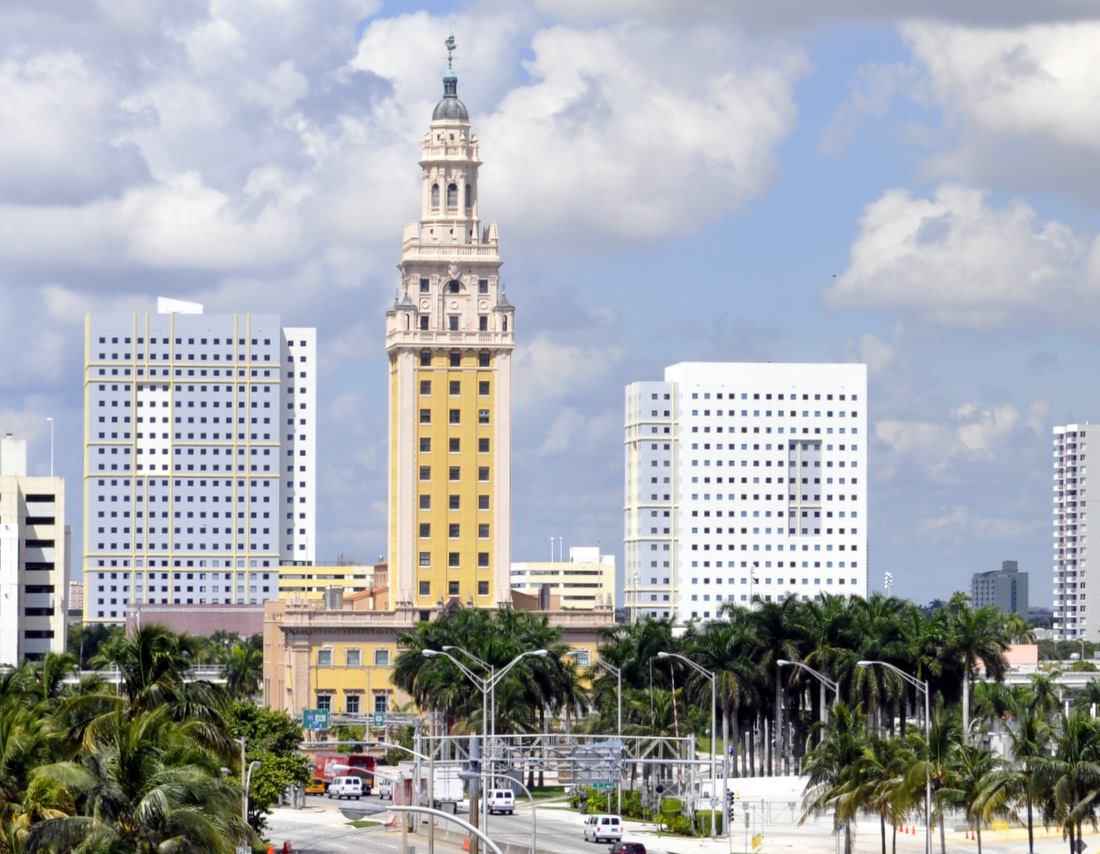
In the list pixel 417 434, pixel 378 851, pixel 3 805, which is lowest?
pixel 378 851

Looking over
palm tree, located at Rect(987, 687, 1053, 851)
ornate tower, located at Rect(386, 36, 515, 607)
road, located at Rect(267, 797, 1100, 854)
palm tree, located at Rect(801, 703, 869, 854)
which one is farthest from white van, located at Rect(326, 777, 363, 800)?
palm tree, located at Rect(987, 687, 1053, 851)

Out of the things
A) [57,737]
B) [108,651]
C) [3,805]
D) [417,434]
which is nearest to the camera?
[3,805]

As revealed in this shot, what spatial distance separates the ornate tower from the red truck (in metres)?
31.2

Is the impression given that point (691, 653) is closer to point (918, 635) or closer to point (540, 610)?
point (918, 635)

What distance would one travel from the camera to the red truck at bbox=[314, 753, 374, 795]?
13538 cm

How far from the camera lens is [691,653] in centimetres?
13388

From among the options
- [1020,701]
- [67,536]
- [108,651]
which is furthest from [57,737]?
[67,536]

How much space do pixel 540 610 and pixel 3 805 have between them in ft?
430

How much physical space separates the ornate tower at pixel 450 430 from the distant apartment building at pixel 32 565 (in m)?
27.3

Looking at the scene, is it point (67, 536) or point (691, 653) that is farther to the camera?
point (67, 536)

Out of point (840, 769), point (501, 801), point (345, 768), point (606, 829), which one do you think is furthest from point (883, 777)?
point (345, 768)

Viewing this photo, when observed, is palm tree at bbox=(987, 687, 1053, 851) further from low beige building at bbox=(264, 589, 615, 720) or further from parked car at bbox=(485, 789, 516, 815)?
low beige building at bbox=(264, 589, 615, 720)

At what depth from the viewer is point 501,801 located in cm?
11969

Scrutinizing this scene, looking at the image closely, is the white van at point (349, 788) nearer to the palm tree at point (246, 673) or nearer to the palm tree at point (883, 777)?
the palm tree at point (883, 777)
